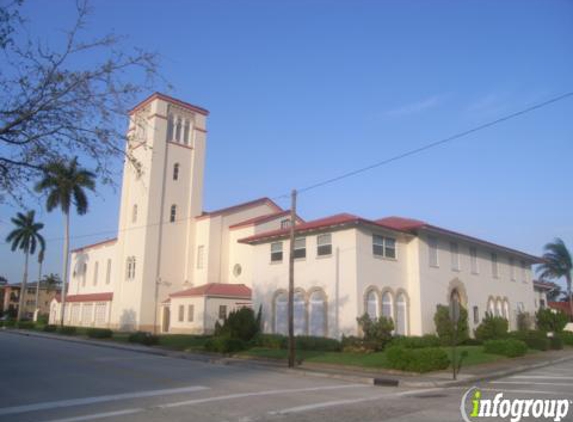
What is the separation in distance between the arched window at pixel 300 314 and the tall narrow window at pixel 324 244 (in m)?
2.85

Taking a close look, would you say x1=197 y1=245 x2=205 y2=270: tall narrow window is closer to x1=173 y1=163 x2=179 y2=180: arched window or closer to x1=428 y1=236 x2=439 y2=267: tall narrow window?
x1=173 y1=163 x2=179 y2=180: arched window

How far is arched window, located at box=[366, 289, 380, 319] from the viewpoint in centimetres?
2788

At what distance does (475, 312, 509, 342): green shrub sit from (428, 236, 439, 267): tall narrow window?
5.28m

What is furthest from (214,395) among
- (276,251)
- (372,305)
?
(276,251)

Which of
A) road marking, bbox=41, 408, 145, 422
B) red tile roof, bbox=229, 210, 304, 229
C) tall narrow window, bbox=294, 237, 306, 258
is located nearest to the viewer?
road marking, bbox=41, 408, 145, 422

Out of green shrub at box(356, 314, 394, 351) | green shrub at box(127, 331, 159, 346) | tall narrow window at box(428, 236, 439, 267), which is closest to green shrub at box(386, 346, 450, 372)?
green shrub at box(356, 314, 394, 351)

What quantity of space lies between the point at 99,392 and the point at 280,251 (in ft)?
65.2

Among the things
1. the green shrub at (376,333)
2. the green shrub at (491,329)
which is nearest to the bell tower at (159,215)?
the green shrub at (376,333)

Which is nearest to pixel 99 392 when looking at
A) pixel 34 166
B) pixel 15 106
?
pixel 34 166

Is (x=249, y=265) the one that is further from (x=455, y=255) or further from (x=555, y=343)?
(x=555, y=343)

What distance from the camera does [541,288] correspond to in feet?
174

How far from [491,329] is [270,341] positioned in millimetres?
14272

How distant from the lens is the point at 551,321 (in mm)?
38656

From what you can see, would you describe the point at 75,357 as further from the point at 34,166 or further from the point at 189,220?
the point at 189,220
